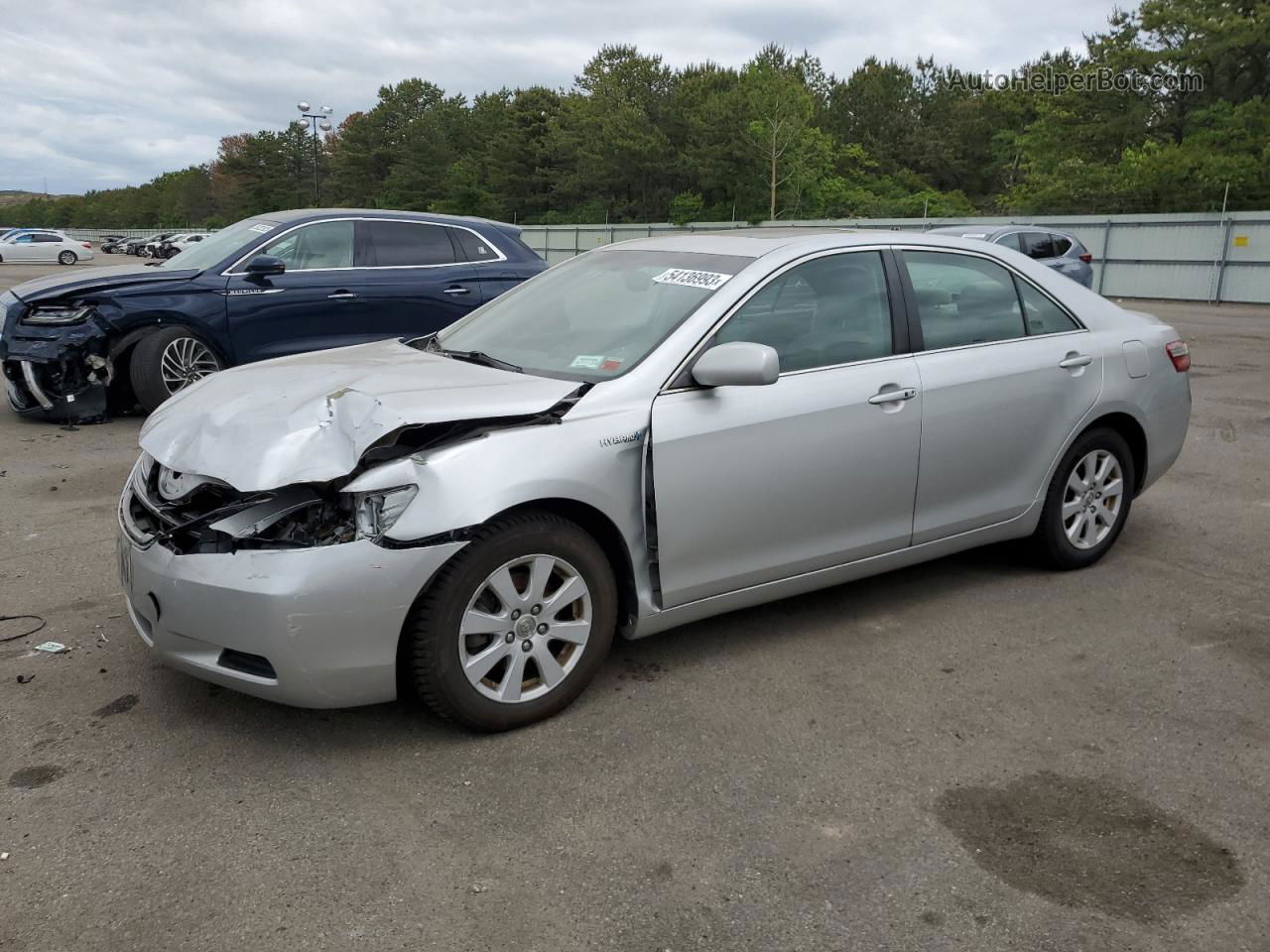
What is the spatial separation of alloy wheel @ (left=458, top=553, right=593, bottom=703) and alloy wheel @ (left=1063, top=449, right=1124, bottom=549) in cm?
261

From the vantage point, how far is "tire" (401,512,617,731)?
3.21 m

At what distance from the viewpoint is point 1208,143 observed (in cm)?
Answer: 3803

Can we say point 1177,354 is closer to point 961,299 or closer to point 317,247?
point 961,299

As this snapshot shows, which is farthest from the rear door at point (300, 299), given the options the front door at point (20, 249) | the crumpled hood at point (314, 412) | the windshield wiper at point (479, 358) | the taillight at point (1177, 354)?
the front door at point (20, 249)

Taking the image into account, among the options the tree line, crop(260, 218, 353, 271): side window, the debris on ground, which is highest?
the tree line

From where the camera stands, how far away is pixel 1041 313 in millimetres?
4844

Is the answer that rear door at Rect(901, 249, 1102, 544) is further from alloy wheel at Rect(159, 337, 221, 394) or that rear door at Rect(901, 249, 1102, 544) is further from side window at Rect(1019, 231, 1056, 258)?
side window at Rect(1019, 231, 1056, 258)

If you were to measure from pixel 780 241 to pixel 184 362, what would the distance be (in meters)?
5.87

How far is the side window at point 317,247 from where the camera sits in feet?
28.9

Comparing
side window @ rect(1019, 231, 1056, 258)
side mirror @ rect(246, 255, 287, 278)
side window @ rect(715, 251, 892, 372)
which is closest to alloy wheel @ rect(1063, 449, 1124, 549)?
side window @ rect(715, 251, 892, 372)

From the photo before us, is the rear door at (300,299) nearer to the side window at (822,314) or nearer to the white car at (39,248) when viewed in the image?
the side window at (822,314)

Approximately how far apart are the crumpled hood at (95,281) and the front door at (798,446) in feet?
20.3

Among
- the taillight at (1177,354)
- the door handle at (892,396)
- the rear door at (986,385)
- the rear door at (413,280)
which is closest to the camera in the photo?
the door handle at (892,396)

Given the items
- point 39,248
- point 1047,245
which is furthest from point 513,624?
point 39,248
